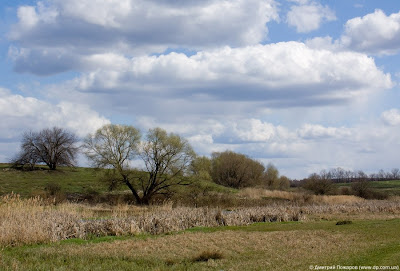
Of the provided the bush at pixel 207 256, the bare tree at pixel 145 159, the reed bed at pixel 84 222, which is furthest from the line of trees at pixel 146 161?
the bush at pixel 207 256

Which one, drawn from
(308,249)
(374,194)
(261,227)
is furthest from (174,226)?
(374,194)

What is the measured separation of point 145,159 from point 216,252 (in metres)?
39.5

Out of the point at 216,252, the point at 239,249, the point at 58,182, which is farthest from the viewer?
the point at 58,182

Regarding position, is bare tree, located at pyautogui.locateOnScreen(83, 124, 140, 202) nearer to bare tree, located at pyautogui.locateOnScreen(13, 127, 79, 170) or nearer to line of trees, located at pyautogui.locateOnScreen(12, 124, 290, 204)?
line of trees, located at pyautogui.locateOnScreen(12, 124, 290, 204)

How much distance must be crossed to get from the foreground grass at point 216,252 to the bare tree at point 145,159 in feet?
104

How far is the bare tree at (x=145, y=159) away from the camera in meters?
53.6

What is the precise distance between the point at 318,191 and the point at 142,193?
30.2 metres

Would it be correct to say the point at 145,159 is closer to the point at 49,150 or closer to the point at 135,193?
the point at 135,193

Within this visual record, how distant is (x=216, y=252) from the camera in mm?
15828

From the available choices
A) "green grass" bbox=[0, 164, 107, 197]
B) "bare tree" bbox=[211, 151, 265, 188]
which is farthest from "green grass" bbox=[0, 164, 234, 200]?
"bare tree" bbox=[211, 151, 265, 188]

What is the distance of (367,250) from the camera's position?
16.6m

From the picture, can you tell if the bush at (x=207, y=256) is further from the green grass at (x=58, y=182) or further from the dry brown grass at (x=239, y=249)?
the green grass at (x=58, y=182)

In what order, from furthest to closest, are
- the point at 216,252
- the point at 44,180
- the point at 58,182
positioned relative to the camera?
the point at 44,180 → the point at 58,182 → the point at 216,252

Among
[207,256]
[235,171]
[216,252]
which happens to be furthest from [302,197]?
[235,171]
